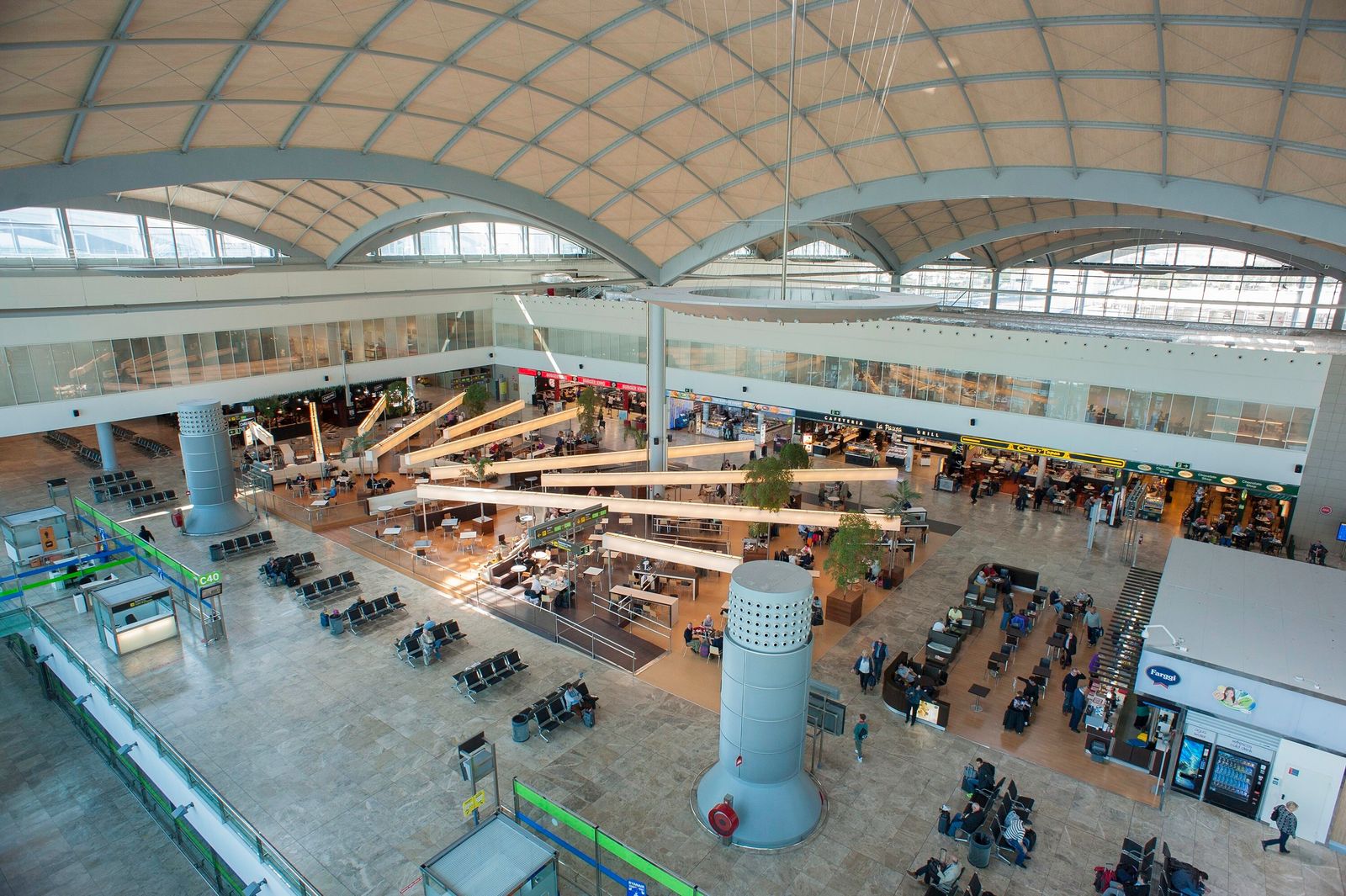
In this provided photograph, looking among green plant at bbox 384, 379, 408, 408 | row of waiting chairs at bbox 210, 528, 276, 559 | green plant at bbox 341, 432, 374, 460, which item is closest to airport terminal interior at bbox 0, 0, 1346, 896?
row of waiting chairs at bbox 210, 528, 276, 559

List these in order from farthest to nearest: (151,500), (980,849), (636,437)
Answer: (636,437), (151,500), (980,849)

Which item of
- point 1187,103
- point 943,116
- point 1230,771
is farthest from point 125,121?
point 1230,771

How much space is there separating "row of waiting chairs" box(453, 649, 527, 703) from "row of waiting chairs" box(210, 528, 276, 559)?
40.9 ft

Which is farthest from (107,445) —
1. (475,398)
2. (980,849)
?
(980,849)

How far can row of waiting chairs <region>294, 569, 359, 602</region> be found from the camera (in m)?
22.1

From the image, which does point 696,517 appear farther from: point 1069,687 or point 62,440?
→ point 62,440

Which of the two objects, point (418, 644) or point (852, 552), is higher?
point (852, 552)

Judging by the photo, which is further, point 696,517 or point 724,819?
point 696,517

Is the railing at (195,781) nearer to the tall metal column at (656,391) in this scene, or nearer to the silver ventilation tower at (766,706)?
the silver ventilation tower at (766,706)

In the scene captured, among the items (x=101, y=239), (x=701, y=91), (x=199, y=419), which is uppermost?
(x=701, y=91)

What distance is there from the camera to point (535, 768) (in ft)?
48.9

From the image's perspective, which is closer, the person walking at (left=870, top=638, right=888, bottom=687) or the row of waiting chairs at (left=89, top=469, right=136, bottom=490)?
the person walking at (left=870, top=638, right=888, bottom=687)

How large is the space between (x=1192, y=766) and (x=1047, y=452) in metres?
19.2

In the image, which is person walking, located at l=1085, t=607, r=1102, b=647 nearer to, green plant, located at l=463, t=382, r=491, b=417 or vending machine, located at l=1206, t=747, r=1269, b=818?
vending machine, located at l=1206, t=747, r=1269, b=818
